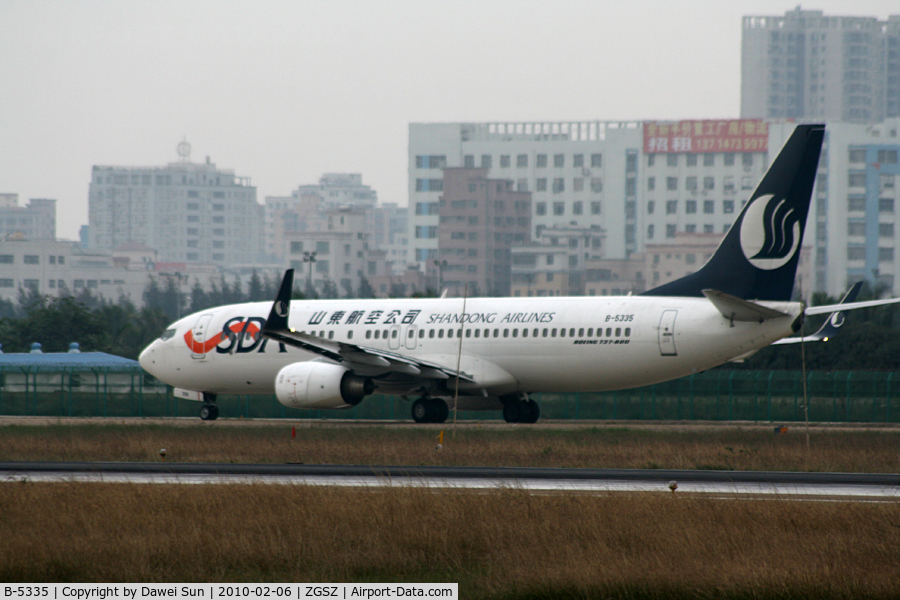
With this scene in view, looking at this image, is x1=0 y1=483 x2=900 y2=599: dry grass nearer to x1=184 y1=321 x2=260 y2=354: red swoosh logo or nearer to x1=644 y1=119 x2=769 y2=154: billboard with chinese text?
x1=184 y1=321 x2=260 y2=354: red swoosh logo

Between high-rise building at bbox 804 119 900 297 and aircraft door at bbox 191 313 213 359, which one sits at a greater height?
high-rise building at bbox 804 119 900 297

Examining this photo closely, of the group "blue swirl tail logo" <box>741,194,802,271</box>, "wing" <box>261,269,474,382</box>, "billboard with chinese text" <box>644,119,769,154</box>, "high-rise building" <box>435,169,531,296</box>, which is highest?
"billboard with chinese text" <box>644,119,769,154</box>

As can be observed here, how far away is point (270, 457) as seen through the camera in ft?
82.2

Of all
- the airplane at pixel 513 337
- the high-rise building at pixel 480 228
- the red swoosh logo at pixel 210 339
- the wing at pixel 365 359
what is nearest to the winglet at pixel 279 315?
the airplane at pixel 513 337

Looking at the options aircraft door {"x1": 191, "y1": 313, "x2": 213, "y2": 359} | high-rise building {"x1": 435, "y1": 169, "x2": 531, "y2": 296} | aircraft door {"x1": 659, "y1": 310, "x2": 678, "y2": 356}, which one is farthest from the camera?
high-rise building {"x1": 435, "y1": 169, "x2": 531, "y2": 296}

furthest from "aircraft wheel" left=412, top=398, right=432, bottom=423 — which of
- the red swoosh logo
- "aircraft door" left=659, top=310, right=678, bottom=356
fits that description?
"aircraft door" left=659, top=310, right=678, bottom=356

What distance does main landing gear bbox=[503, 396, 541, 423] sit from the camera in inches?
1427

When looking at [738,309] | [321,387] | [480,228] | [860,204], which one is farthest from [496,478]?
[480,228]

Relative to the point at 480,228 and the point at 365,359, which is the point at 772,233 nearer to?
the point at 365,359

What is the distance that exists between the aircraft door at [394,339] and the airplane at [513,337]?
0.14 ft

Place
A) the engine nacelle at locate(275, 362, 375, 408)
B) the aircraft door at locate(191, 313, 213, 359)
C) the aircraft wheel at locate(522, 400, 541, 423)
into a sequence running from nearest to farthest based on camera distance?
the engine nacelle at locate(275, 362, 375, 408)
the aircraft wheel at locate(522, 400, 541, 423)
the aircraft door at locate(191, 313, 213, 359)

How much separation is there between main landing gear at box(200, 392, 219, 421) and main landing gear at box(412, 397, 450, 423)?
8.56m

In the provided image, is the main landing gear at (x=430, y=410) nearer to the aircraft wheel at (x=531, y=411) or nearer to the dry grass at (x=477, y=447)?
the dry grass at (x=477, y=447)

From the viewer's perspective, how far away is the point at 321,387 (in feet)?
112
